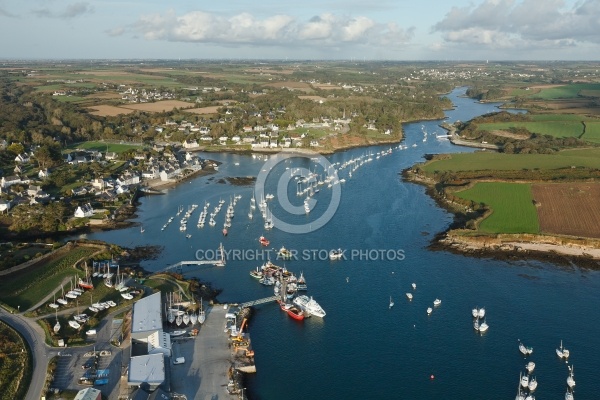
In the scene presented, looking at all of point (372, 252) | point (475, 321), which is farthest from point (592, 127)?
point (475, 321)

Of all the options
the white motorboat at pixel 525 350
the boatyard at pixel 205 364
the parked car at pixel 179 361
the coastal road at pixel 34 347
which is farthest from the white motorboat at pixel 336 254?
the coastal road at pixel 34 347

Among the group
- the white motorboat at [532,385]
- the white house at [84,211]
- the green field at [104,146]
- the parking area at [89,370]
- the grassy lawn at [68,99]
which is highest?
the grassy lawn at [68,99]

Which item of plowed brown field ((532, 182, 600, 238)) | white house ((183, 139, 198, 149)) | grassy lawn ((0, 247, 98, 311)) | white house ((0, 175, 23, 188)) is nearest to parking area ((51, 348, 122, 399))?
grassy lawn ((0, 247, 98, 311))

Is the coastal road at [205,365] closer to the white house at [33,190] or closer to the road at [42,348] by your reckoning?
the road at [42,348]

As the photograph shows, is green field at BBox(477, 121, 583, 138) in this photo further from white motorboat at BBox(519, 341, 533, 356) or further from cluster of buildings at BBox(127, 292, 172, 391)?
cluster of buildings at BBox(127, 292, 172, 391)

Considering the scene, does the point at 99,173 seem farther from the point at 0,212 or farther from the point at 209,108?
the point at 209,108

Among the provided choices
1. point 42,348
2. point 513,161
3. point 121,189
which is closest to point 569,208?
point 513,161

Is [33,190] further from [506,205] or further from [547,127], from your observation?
[547,127]
